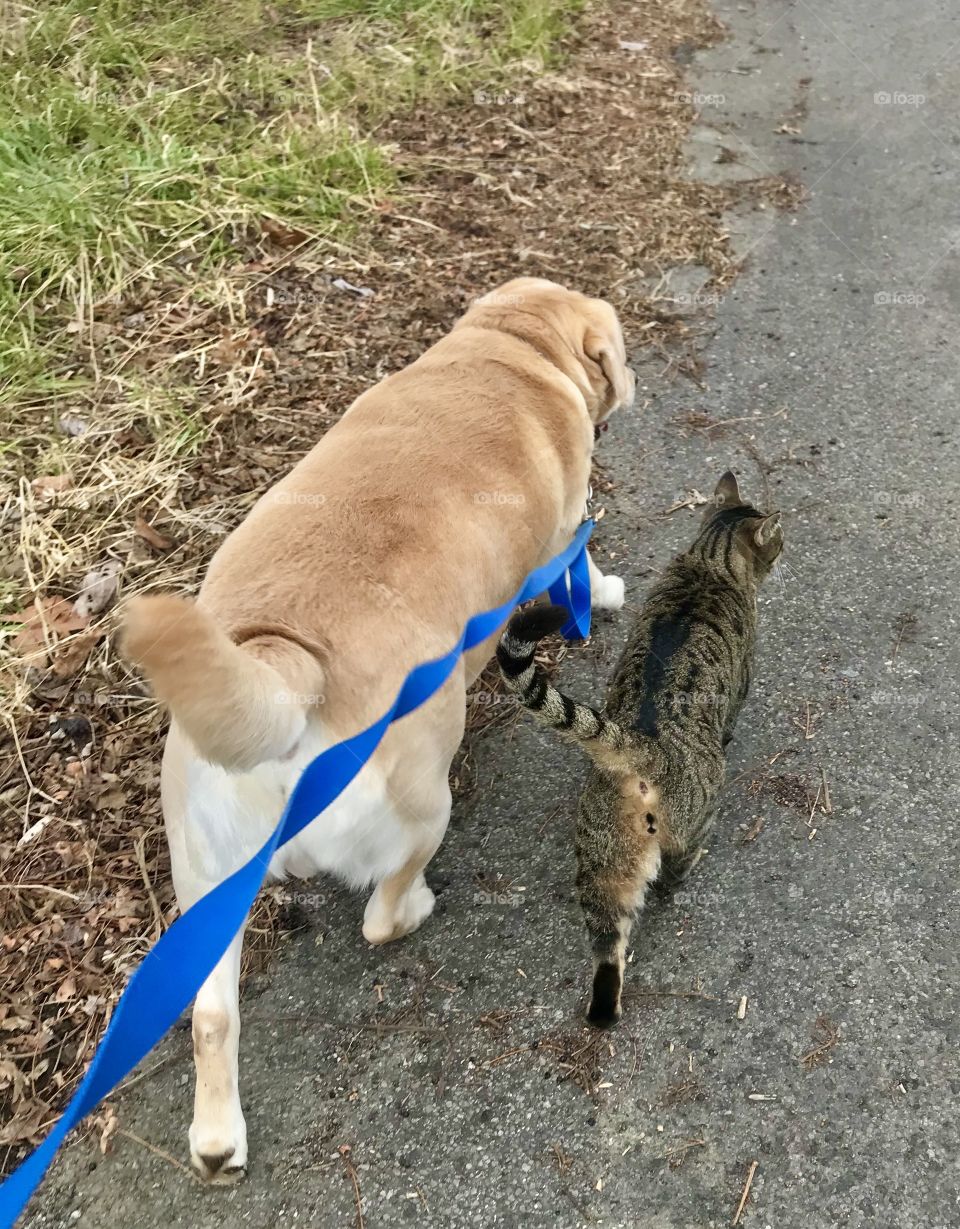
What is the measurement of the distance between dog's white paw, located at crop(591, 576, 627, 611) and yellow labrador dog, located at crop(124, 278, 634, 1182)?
0.69 metres

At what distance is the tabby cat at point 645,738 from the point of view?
2.20 metres

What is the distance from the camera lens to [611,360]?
10.00 ft

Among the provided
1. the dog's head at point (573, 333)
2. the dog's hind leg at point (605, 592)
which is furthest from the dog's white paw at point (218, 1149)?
the dog's head at point (573, 333)

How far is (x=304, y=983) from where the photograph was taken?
95.4 inches

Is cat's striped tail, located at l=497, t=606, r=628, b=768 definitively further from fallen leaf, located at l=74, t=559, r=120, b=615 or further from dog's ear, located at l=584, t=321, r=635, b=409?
fallen leaf, located at l=74, t=559, r=120, b=615

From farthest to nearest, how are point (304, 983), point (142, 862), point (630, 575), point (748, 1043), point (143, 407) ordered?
point (143, 407)
point (630, 575)
point (142, 862)
point (304, 983)
point (748, 1043)

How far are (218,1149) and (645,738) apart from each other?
4.73 feet

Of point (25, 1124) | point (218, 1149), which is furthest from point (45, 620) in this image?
point (218, 1149)

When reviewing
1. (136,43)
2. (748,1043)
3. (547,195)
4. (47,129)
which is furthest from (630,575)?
(136,43)

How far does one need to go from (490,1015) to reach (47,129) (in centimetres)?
501

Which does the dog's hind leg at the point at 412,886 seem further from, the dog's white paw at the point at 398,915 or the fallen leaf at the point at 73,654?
the fallen leaf at the point at 73,654

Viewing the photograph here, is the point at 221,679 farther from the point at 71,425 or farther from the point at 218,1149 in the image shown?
the point at 71,425

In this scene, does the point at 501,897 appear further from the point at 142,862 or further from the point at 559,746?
the point at 142,862

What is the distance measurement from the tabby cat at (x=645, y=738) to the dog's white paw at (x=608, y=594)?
548 millimetres
